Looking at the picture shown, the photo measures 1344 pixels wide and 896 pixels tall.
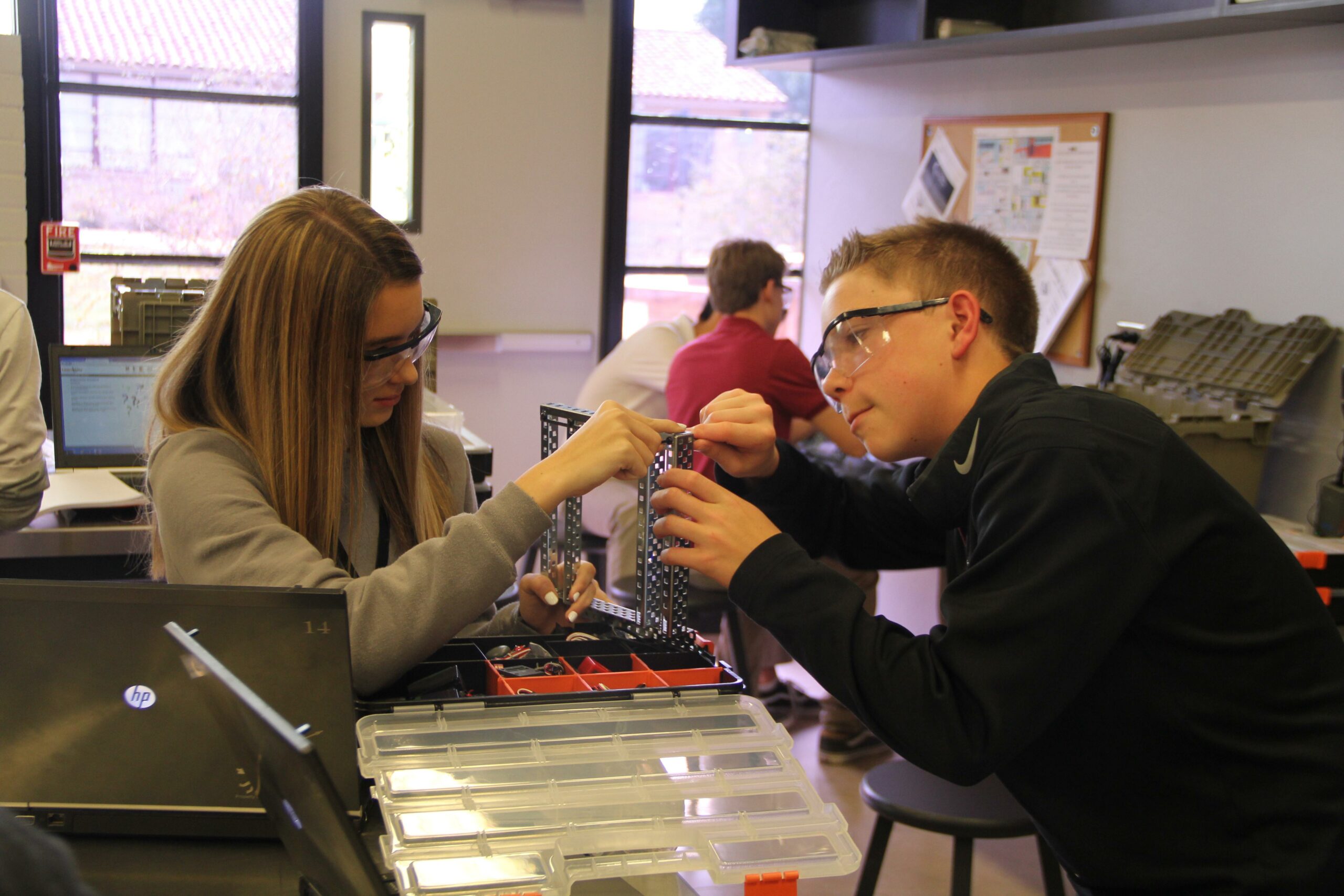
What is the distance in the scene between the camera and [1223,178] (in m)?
2.86

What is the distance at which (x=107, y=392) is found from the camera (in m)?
2.64

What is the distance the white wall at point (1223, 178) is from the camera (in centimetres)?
260

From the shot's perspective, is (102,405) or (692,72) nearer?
(102,405)

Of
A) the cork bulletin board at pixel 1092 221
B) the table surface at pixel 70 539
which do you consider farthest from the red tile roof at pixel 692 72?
the table surface at pixel 70 539

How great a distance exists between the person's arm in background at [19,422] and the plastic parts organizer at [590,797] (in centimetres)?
169

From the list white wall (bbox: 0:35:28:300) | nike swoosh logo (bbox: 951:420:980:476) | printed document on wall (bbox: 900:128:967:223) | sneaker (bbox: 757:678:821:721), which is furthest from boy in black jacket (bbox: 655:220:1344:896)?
white wall (bbox: 0:35:28:300)

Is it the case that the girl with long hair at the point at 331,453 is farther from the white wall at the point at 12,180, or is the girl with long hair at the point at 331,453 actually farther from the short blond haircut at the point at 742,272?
the white wall at the point at 12,180

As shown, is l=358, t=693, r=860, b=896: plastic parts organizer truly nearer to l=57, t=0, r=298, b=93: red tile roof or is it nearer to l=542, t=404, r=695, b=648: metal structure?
l=542, t=404, r=695, b=648: metal structure

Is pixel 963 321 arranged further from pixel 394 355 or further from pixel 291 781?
pixel 291 781

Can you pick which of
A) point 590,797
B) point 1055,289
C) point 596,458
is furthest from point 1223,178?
point 590,797

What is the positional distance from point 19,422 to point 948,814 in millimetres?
2041

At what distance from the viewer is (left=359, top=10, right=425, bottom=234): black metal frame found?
398 centimetres

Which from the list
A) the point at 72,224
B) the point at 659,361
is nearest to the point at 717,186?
the point at 659,361

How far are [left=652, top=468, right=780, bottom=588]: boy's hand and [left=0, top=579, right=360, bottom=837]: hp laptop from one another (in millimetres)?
361
